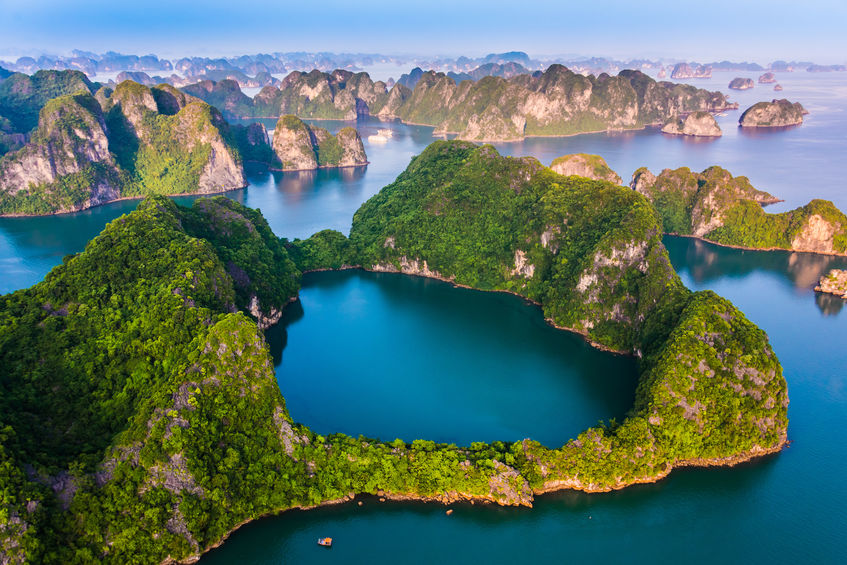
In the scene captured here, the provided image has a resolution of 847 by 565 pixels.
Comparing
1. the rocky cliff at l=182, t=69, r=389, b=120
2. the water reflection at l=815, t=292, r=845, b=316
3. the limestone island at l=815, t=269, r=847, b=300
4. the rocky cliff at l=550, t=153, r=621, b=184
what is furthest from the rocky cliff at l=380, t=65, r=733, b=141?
the water reflection at l=815, t=292, r=845, b=316

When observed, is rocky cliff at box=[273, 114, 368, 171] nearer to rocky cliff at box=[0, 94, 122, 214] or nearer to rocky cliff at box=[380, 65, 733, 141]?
rocky cliff at box=[0, 94, 122, 214]

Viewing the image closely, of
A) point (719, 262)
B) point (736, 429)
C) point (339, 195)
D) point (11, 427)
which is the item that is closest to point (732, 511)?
point (736, 429)

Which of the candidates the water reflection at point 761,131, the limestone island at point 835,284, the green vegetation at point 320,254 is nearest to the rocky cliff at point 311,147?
the green vegetation at point 320,254

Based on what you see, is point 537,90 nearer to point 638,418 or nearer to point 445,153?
point 445,153

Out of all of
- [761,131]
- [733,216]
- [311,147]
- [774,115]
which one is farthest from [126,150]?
[774,115]

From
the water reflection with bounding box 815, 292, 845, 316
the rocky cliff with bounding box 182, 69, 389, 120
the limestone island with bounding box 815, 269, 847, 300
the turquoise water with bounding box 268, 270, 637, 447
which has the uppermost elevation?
the limestone island with bounding box 815, 269, 847, 300

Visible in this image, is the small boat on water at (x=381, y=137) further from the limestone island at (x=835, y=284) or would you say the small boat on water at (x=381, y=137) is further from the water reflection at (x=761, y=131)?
the limestone island at (x=835, y=284)

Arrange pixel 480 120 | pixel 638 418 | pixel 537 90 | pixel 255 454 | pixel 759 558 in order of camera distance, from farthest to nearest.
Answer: pixel 537 90, pixel 480 120, pixel 638 418, pixel 255 454, pixel 759 558
